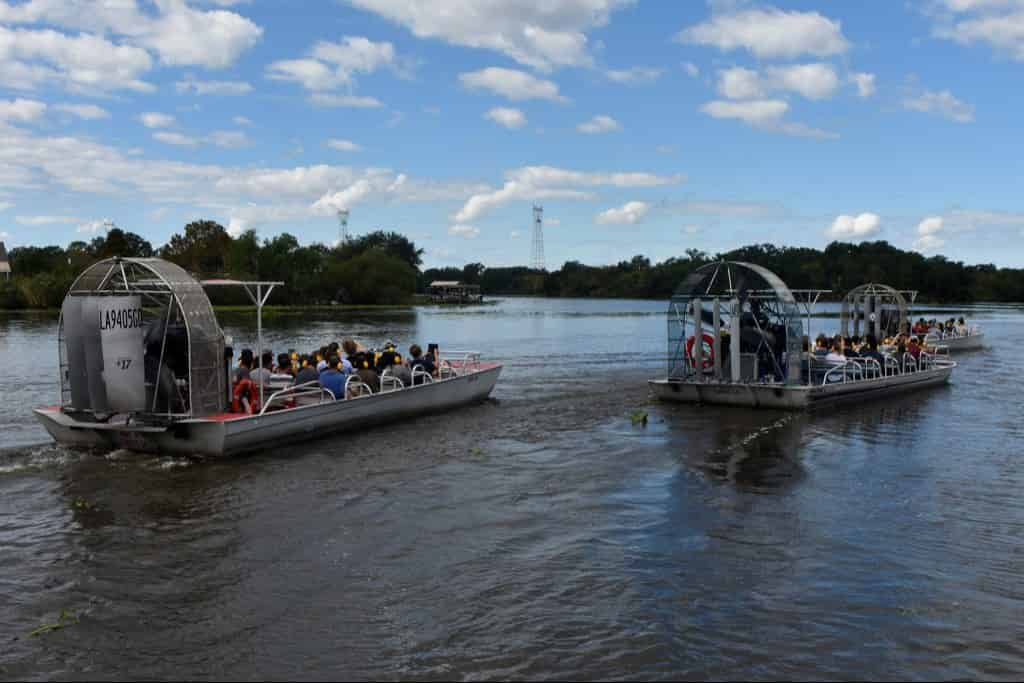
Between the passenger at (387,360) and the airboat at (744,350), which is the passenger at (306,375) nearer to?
the passenger at (387,360)

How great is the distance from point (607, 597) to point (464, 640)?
1839 millimetres

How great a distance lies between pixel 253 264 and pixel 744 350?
103m

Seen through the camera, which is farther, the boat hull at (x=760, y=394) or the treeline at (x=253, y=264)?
the treeline at (x=253, y=264)

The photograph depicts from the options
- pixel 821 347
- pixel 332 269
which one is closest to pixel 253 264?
pixel 332 269

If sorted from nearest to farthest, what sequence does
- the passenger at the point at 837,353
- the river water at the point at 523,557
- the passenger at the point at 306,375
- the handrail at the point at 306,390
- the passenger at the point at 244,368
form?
1. the river water at the point at 523,557
2. the passenger at the point at 244,368
3. the handrail at the point at 306,390
4. the passenger at the point at 306,375
5. the passenger at the point at 837,353

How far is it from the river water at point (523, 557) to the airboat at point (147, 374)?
0.50 metres

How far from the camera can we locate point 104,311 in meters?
14.0

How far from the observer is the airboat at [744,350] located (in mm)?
21609

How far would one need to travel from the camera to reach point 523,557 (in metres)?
10.4

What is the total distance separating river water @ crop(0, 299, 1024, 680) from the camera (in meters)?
7.69

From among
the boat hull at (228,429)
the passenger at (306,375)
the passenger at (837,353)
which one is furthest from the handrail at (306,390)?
the passenger at (837,353)

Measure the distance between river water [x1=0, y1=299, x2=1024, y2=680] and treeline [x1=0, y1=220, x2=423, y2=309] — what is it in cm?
8653

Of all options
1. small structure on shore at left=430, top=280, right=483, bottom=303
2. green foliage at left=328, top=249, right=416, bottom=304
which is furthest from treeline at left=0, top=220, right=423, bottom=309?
small structure on shore at left=430, top=280, right=483, bottom=303

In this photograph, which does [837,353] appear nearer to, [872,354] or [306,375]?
[872,354]
